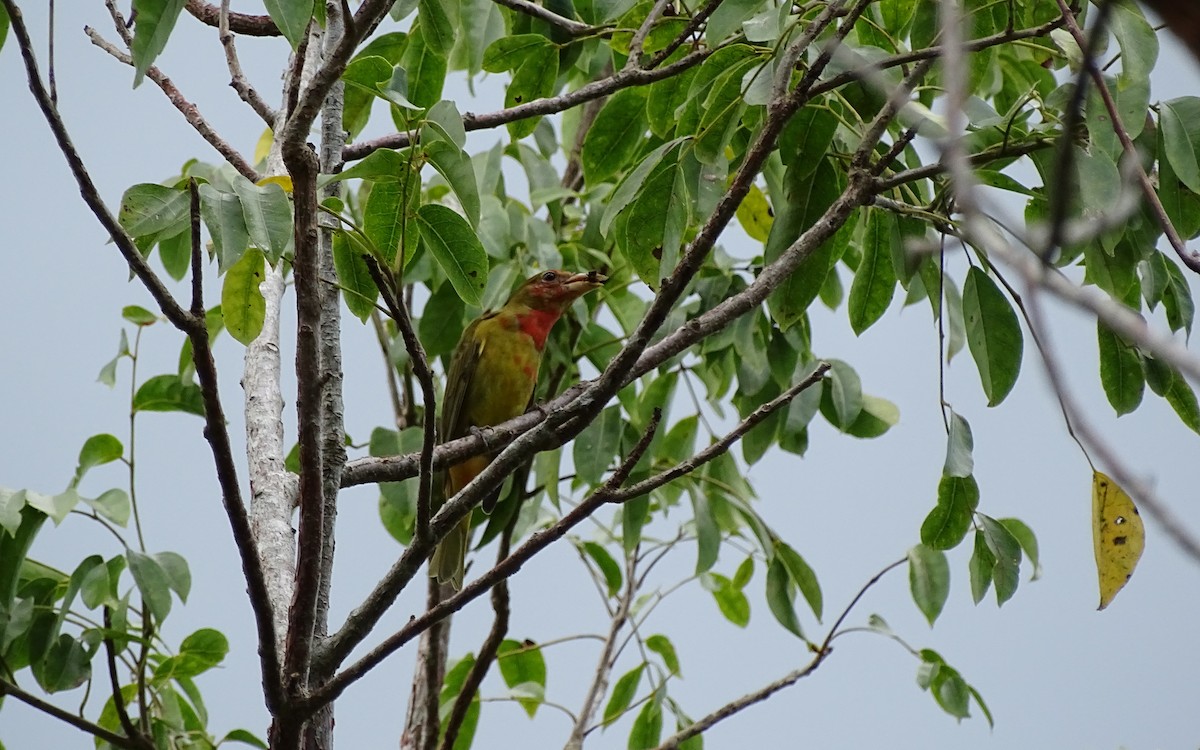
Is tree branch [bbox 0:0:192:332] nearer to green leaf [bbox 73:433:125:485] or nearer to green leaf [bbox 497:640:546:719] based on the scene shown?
green leaf [bbox 73:433:125:485]

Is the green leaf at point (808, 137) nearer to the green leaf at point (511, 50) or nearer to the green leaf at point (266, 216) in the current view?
the green leaf at point (511, 50)

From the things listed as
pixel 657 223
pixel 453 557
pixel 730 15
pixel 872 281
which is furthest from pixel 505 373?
pixel 730 15

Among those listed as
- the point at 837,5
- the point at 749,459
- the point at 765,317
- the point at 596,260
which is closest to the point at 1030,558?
the point at 749,459

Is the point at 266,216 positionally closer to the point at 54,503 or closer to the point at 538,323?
the point at 54,503

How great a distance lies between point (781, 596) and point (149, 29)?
2.30 meters

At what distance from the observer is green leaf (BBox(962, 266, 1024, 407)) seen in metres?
2.20

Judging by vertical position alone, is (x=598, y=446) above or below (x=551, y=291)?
below

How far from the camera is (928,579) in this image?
3.17 m

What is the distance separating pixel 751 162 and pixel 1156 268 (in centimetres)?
89

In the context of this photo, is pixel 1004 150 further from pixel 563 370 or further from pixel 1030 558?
pixel 563 370

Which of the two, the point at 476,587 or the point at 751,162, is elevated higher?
the point at 751,162

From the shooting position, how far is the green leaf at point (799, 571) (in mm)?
3280

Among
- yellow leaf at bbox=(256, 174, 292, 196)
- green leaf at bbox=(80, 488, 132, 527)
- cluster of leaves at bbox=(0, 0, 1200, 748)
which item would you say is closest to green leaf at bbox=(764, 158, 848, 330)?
cluster of leaves at bbox=(0, 0, 1200, 748)

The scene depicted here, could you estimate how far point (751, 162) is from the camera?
1.74 metres
